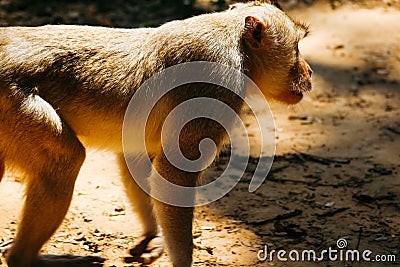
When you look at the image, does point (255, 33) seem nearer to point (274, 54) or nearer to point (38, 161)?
point (274, 54)

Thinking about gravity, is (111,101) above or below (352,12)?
below

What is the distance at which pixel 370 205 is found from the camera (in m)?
5.42

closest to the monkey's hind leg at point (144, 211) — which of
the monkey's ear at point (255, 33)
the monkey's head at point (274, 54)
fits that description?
the monkey's head at point (274, 54)

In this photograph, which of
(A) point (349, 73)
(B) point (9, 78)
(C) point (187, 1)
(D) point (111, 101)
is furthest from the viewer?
(C) point (187, 1)

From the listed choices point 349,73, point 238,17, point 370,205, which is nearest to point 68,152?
point 238,17

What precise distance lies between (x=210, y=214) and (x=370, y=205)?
1.34 metres

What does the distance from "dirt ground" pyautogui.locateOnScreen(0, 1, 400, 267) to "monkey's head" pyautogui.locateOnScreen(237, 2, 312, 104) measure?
20.6 inches

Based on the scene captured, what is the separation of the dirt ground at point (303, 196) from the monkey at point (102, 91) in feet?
1.48

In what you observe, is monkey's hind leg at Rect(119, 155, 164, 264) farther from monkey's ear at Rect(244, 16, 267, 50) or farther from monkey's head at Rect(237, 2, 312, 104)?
monkey's ear at Rect(244, 16, 267, 50)

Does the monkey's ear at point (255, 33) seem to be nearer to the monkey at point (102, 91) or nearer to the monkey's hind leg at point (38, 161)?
the monkey at point (102, 91)

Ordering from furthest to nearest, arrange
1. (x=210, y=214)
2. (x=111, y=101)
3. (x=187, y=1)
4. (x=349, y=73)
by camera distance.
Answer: (x=187, y=1)
(x=349, y=73)
(x=210, y=214)
(x=111, y=101)

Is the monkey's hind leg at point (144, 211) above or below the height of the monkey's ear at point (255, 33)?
below

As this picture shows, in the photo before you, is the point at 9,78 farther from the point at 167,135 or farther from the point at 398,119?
the point at 398,119

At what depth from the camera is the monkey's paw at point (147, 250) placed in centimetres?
487
